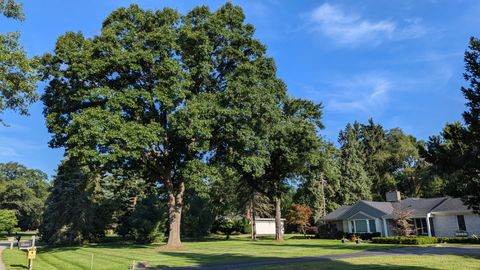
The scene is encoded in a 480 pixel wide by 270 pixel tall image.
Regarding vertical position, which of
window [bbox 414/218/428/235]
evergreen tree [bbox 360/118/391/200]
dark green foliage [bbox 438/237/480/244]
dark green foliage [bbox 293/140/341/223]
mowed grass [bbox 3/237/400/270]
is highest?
evergreen tree [bbox 360/118/391/200]

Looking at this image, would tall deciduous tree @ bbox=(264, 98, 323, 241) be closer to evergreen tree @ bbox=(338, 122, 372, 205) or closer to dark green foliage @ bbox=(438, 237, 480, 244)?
dark green foliage @ bbox=(438, 237, 480, 244)

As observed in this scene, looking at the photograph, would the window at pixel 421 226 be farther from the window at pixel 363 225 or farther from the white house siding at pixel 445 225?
the window at pixel 363 225

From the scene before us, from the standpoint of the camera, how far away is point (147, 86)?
29578 mm

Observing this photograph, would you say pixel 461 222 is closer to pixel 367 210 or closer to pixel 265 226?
pixel 367 210

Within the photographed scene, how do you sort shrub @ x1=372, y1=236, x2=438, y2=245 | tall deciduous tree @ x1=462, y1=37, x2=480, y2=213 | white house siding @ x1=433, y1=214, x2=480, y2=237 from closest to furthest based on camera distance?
tall deciduous tree @ x1=462, y1=37, x2=480, y2=213, shrub @ x1=372, y1=236, x2=438, y2=245, white house siding @ x1=433, y1=214, x2=480, y2=237

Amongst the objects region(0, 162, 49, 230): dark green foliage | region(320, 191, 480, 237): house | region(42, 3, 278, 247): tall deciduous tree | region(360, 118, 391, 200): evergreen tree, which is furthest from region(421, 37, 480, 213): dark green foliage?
→ region(0, 162, 49, 230): dark green foliage

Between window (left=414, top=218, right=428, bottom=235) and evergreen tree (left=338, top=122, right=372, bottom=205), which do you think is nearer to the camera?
window (left=414, top=218, right=428, bottom=235)

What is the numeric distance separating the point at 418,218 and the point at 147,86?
32271 millimetres

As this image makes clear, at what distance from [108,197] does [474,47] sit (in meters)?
50.0

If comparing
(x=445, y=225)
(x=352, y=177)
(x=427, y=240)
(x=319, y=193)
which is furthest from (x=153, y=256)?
(x=352, y=177)

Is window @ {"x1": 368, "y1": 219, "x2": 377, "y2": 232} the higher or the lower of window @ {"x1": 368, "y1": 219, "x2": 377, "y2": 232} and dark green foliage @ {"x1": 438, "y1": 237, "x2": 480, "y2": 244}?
the higher

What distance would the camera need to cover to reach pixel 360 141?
78938 millimetres

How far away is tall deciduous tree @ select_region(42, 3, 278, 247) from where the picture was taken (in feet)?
85.7

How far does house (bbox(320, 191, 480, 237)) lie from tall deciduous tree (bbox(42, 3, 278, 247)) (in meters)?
24.2
